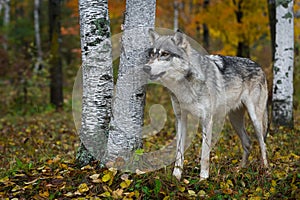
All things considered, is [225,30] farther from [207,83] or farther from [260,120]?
[207,83]

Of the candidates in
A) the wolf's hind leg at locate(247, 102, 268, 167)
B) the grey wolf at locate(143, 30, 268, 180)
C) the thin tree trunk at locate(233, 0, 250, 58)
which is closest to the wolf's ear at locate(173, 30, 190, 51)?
the grey wolf at locate(143, 30, 268, 180)

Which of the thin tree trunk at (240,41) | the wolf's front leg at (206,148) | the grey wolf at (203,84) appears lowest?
the wolf's front leg at (206,148)

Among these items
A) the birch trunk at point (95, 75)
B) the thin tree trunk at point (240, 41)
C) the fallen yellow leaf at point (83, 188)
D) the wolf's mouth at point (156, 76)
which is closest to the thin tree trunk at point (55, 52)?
the thin tree trunk at point (240, 41)

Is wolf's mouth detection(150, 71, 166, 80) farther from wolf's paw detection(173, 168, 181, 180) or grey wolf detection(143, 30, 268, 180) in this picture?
wolf's paw detection(173, 168, 181, 180)

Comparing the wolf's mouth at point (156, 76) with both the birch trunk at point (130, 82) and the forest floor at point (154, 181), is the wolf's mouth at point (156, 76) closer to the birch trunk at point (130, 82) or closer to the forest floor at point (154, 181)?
the birch trunk at point (130, 82)

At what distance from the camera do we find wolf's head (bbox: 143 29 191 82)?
414 cm

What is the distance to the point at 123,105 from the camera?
453 cm

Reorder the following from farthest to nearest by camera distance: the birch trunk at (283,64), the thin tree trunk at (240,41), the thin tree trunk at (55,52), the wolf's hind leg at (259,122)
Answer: the thin tree trunk at (240,41), the thin tree trunk at (55,52), the birch trunk at (283,64), the wolf's hind leg at (259,122)

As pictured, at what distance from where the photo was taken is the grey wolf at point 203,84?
4.25 meters

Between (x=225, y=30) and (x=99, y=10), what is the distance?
1040 centimetres

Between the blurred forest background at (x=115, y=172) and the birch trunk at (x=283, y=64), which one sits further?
the birch trunk at (x=283, y=64)

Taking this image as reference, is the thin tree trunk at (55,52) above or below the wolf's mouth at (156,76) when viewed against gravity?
above

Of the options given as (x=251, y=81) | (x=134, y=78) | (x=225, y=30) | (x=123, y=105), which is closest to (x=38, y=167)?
(x=123, y=105)

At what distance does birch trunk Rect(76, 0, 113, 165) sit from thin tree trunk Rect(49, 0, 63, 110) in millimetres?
8436
